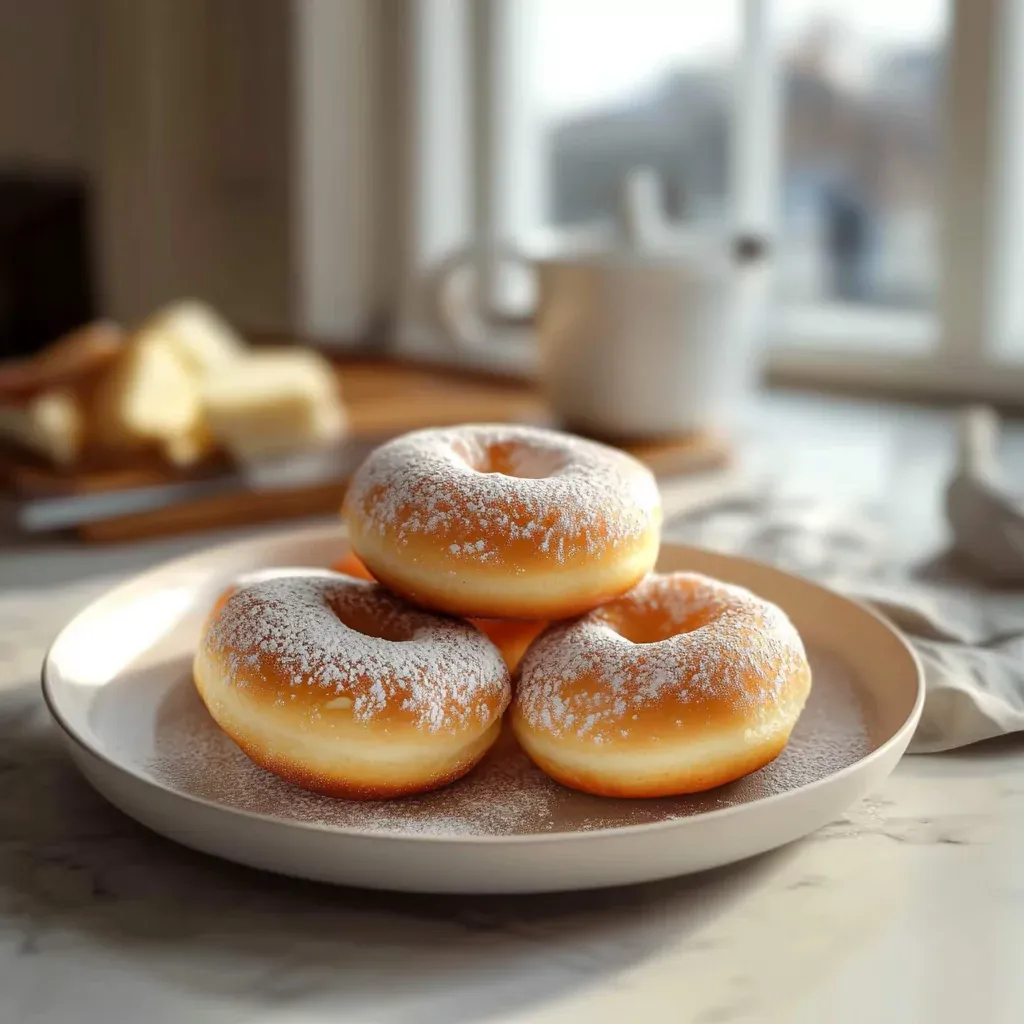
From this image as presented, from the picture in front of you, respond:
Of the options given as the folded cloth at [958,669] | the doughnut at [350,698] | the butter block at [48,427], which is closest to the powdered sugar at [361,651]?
the doughnut at [350,698]

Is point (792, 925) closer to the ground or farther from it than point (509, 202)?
closer to the ground

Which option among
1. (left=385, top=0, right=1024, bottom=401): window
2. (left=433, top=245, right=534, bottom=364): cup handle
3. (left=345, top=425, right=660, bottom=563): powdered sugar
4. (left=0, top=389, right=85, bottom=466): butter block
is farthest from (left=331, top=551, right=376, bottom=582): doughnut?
(left=385, top=0, right=1024, bottom=401): window

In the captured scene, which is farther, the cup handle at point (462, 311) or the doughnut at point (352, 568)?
the cup handle at point (462, 311)

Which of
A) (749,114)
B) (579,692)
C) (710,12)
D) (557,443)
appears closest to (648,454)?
(557,443)

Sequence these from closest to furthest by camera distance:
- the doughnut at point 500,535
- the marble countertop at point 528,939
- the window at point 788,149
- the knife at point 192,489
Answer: the marble countertop at point 528,939, the doughnut at point 500,535, the knife at point 192,489, the window at point 788,149

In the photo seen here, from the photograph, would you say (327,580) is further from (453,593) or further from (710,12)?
(710,12)

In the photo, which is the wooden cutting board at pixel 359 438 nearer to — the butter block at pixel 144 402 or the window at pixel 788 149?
the butter block at pixel 144 402
